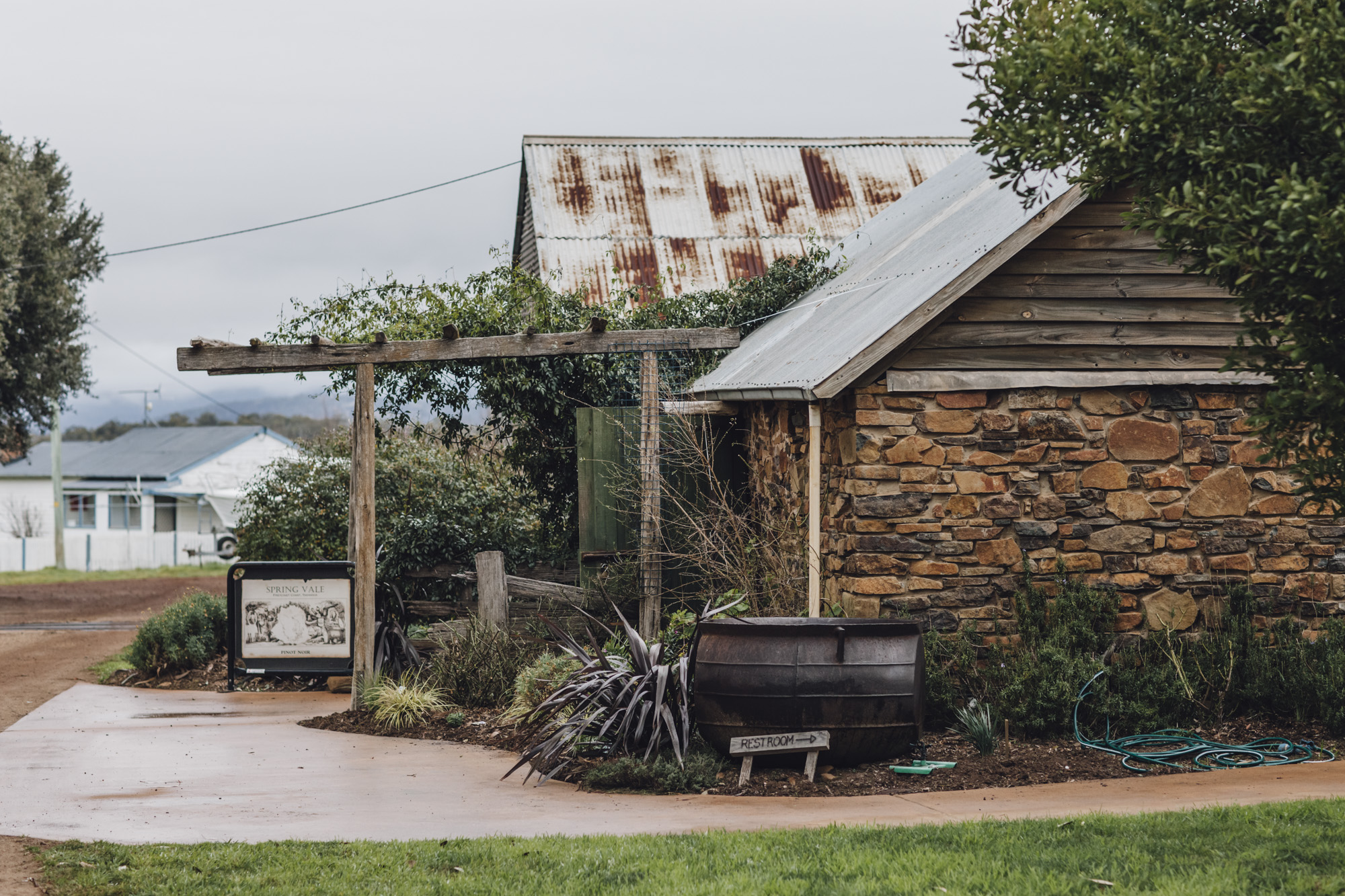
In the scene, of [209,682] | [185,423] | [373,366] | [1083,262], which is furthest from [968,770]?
[185,423]

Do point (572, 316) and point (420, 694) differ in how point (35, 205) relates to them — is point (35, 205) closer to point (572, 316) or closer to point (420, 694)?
point (572, 316)

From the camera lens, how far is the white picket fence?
4072cm

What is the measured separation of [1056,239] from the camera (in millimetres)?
9172

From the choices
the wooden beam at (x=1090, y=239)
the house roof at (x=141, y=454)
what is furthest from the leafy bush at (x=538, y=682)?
the house roof at (x=141, y=454)

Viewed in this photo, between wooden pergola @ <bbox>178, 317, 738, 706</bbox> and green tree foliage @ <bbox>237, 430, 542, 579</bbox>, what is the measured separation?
1663mm

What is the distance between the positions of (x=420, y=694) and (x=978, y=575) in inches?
175

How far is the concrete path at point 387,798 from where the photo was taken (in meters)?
6.64

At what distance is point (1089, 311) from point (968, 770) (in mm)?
3485

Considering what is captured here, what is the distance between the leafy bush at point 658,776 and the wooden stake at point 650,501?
2955 millimetres

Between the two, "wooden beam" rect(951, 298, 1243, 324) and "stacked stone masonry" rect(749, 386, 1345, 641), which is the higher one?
"wooden beam" rect(951, 298, 1243, 324)

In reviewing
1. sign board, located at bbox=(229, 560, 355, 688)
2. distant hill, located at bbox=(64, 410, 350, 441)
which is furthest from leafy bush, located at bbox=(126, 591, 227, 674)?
distant hill, located at bbox=(64, 410, 350, 441)

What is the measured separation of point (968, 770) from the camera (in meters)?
7.66

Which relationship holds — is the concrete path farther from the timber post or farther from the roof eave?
the roof eave

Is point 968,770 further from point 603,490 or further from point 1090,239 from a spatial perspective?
point 603,490
